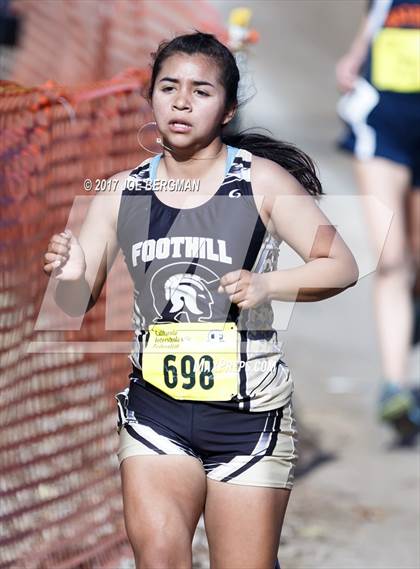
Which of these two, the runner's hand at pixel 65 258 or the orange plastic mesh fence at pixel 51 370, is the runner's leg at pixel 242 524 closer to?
the runner's hand at pixel 65 258

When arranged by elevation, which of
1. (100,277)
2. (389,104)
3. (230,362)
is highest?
(389,104)

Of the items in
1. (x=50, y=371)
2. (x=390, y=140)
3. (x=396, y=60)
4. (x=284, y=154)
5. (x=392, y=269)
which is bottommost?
(x=50, y=371)

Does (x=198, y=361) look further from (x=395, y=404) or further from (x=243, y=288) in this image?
(x=395, y=404)

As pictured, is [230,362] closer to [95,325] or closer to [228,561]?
[228,561]

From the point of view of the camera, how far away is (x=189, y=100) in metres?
3.54

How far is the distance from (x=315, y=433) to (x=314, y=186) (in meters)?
3.38

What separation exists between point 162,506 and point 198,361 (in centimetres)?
39

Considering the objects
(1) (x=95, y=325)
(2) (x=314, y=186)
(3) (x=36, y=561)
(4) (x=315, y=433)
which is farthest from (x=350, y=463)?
(2) (x=314, y=186)

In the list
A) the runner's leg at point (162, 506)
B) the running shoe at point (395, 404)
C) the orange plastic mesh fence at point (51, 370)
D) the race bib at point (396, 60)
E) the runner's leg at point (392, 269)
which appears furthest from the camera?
the runner's leg at point (392, 269)

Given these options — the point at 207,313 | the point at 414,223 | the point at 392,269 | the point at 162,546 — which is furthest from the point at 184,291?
the point at 414,223

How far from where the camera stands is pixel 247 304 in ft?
11.0

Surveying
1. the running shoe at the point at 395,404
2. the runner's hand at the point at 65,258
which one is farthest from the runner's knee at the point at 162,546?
the running shoe at the point at 395,404

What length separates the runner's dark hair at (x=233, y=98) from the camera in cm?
361

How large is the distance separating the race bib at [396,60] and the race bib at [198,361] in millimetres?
3590
